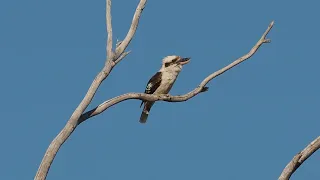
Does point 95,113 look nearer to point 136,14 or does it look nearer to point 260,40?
point 136,14

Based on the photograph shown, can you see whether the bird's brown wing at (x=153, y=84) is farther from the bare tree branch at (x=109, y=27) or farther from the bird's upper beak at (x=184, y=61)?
the bare tree branch at (x=109, y=27)

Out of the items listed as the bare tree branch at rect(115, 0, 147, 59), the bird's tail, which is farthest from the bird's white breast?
the bare tree branch at rect(115, 0, 147, 59)

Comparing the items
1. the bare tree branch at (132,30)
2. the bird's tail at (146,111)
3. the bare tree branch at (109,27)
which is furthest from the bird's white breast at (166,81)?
the bare tree branch at (109,27)

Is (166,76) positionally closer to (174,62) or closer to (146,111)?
(174,62)

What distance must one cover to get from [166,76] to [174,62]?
28 cm

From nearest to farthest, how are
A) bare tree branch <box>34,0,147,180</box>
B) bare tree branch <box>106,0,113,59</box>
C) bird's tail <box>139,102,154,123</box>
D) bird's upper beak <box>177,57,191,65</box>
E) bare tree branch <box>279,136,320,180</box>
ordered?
bare tree branch <box>279,136,320,180</box>
bare tree branch <box>34,0,147,180</box>
bare tree branch <box>106,0,113,59</box>
bird's upper beak <box>177,57,191,65</box>
bird's tail <box>139,102,154,123</box>

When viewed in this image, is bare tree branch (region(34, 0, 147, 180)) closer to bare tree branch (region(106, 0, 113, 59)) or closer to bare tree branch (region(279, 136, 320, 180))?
bare tree branch (region(106, 0, 113, 59))

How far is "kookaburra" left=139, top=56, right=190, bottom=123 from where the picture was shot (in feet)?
46.8

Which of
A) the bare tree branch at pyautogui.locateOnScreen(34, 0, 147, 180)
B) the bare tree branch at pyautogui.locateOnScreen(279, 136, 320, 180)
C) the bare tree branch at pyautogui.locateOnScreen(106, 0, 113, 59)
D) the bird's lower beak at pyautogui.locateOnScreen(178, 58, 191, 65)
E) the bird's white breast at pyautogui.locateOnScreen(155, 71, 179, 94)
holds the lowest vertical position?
the bare tree branch at pyautogui.locateOnScreen(279, 136, 320, 180)

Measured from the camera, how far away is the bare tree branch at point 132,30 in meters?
10.8

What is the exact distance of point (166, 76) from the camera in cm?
1434

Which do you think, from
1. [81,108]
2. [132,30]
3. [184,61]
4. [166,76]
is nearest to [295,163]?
[81,108]

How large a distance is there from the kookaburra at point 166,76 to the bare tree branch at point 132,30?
3.11 meters

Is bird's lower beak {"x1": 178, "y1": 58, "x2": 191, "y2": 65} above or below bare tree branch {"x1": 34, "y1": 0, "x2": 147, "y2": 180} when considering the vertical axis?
above
